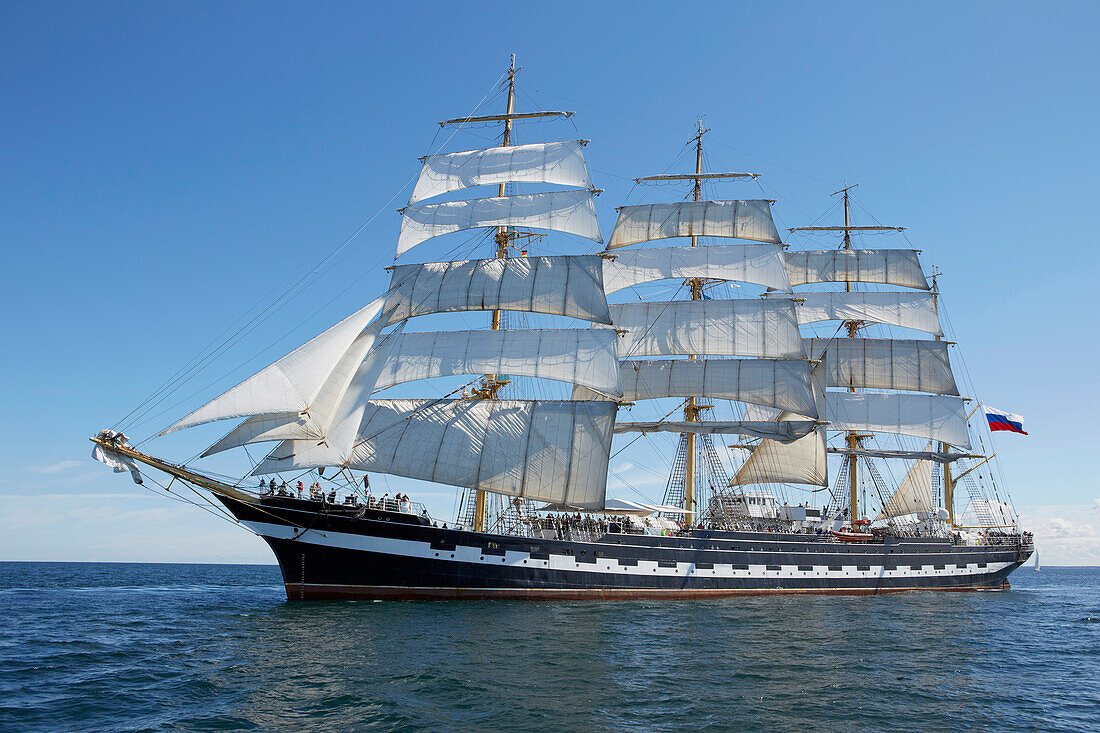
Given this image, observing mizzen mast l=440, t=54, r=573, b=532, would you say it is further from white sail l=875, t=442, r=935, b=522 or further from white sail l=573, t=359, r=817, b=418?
white sail l=875, t=442, r=935, b=522

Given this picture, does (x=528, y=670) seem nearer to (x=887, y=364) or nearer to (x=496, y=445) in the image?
(x=496, y=445)

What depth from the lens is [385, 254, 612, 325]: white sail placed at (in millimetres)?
41219

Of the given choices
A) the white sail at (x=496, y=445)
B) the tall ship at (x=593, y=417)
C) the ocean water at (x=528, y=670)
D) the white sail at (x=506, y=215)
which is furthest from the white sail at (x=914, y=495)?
the white sail at (x=506, y=215)

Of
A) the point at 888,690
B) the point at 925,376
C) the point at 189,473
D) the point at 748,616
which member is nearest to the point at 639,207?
the point at 925,376

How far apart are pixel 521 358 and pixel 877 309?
32.8 m

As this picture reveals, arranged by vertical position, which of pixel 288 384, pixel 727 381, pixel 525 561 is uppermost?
pixel 727 381

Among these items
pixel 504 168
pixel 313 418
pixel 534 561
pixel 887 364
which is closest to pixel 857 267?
pixel 887 364

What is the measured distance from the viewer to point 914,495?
5647cm

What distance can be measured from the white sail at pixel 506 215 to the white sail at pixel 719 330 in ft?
27.4

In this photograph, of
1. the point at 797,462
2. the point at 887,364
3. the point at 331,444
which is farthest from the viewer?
the point at 887,364

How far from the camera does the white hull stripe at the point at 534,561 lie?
30797mm

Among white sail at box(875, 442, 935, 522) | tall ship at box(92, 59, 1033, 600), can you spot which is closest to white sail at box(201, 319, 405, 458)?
tall ship at box(92, 59, 1033, 600)

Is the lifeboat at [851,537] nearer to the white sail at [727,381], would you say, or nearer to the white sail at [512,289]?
the white sail at [727,381]

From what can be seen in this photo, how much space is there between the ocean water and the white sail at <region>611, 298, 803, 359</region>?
19446 mm
